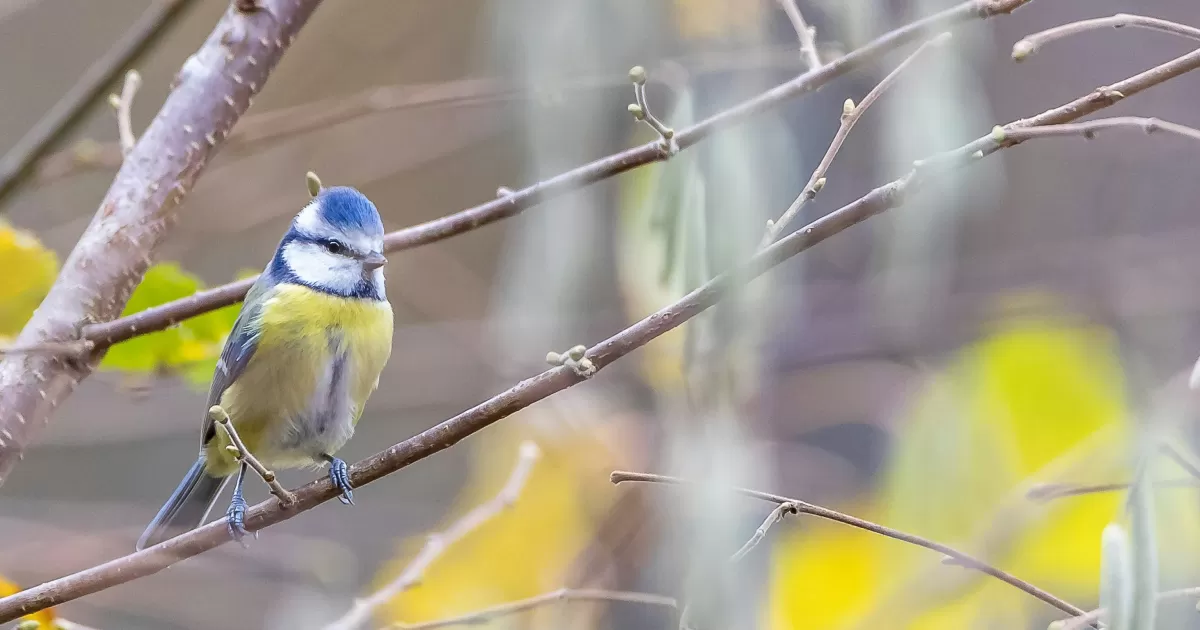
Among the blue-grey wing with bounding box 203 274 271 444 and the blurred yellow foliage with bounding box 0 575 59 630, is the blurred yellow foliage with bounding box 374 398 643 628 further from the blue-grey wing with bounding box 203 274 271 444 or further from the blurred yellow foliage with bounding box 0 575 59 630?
the blurred yellow foliage with bounding box 0 575 59 630

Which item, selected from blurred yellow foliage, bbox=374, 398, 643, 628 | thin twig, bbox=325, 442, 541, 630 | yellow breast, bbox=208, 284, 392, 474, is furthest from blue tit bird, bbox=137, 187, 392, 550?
blurred yellow foliage, bbox=374, 398, 643, 628

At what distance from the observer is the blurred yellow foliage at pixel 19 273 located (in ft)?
3.42

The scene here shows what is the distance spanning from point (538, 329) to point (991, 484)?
549 millimetres

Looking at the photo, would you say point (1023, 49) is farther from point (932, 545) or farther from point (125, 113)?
point (125, 113)

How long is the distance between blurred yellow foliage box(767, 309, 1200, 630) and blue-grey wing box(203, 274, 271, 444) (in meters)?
0.64

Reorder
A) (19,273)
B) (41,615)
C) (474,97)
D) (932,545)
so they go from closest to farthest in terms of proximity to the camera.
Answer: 1. (932,545)
2. (41,615)
3. (19,273)
4. (474,97)

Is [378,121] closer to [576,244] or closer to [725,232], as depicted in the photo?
[576,244]

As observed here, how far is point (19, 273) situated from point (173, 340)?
15 centimetres

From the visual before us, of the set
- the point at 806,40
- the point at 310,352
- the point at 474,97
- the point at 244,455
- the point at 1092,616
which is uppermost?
the point at 474,97

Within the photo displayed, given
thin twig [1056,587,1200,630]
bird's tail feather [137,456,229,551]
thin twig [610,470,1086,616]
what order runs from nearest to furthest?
thin twig [1056,587,1200,630] → thin twig [610,470,1086,616] → bird's tail feather [137,456,229,551]

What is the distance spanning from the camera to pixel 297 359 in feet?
4.06

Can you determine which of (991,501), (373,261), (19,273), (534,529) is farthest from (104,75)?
A: (991,501)

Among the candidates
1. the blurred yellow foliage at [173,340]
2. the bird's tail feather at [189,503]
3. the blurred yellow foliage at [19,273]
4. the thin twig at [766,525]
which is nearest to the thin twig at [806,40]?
the thin twig at [766,525]

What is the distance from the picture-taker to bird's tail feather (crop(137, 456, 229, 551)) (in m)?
1.34
